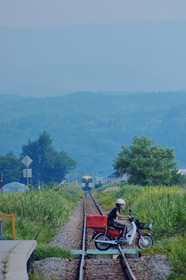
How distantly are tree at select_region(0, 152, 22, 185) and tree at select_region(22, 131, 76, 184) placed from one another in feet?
16.3

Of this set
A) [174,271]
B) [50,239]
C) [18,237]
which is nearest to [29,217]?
[50,239]

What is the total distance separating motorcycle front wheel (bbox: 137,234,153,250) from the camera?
16.4 metres

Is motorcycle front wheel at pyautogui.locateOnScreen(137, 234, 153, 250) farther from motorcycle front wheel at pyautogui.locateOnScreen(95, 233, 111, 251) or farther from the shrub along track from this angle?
the shrub along track

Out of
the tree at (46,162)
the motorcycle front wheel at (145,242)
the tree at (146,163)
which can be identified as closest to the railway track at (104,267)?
the motorcycle front wheel at (145,242)

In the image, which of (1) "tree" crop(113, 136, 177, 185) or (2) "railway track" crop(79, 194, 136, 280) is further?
(1) "tree" crop(113, 136, 177, 185)

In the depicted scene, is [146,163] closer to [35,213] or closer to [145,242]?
[35,213]

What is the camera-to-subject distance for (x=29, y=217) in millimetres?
21781

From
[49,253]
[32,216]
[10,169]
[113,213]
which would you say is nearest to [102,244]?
[113,213]

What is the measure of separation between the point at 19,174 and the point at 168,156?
7900 centimetres

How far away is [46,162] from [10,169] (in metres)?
10.7

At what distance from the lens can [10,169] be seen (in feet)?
441

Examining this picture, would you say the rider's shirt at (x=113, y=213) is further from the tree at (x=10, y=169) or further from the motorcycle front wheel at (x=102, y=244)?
the tree at (x=10, y=169)

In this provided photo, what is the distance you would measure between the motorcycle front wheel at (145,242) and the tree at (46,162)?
4753 inches

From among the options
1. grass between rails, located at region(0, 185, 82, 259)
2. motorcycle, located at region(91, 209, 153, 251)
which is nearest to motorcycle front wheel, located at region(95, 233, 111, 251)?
motorcycle, located at region(91, 209, 153, 251)
